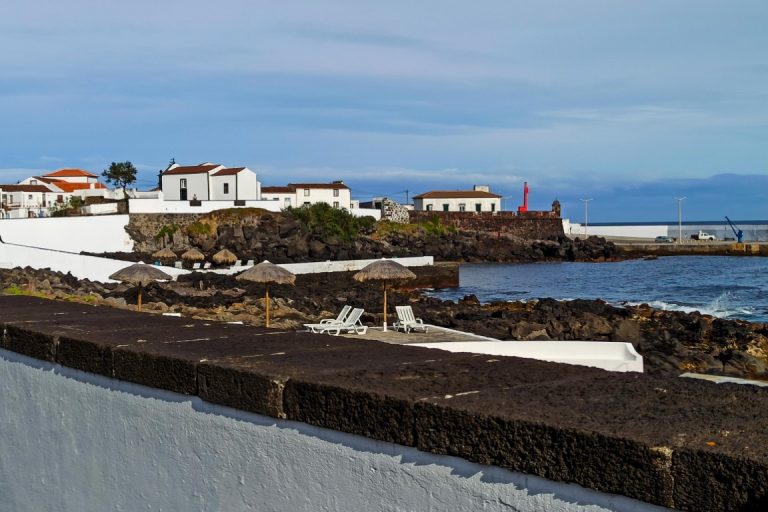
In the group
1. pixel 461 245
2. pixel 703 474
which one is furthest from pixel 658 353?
pixel 461 245

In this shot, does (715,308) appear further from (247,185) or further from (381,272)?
(247,185)

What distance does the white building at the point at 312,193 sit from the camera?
82.7 m

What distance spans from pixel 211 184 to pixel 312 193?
14505 mm

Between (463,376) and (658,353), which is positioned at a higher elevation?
(463,376)

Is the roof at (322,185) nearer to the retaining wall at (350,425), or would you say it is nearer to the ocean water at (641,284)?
the ocean water at (641,284)

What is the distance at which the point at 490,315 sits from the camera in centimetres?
3216

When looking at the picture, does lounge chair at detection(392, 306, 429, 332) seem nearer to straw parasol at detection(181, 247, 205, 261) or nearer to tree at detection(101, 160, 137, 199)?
straw parasol at detection(181, 247, 205, 261)

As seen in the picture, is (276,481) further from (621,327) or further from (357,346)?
(621,327)

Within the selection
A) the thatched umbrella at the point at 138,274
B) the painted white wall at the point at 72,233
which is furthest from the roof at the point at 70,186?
the thatched umbrella at the point at 138,274

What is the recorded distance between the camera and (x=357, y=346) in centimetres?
377

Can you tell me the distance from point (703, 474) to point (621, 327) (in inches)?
1020

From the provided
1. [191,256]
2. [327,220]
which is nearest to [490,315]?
[191,256]

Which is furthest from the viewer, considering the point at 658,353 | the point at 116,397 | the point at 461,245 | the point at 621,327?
the point at 461,245

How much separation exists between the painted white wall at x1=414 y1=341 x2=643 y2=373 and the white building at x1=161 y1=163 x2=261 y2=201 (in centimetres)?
5615
